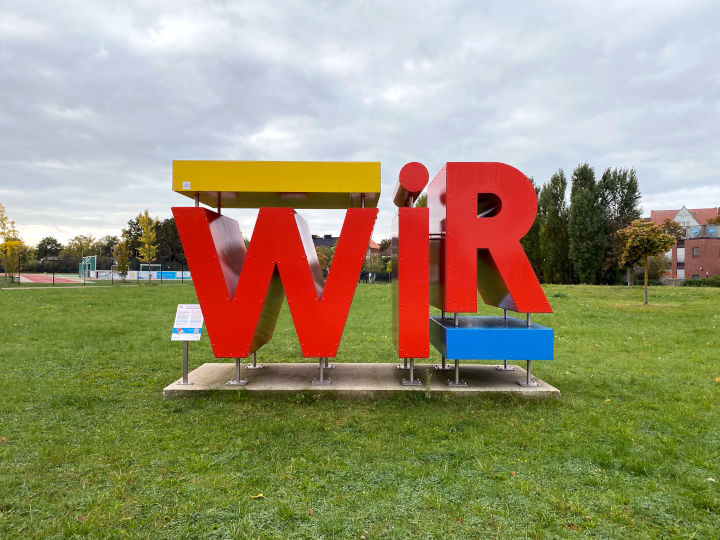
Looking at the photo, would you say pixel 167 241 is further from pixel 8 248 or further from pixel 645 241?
pixel 645 241

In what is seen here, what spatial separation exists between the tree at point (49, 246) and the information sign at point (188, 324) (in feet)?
341

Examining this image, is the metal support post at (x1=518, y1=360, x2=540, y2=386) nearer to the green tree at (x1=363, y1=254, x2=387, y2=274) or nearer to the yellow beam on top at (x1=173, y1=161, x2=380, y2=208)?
the yellow beam on top at (x1=173, y1=161, x2=380, y2=208)

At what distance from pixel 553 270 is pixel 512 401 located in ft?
132

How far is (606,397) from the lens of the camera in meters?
6.61

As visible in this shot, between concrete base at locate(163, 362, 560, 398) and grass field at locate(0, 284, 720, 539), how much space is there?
21 centimetres

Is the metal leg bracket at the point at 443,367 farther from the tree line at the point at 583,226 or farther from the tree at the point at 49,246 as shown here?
the tree at the point at 49,246

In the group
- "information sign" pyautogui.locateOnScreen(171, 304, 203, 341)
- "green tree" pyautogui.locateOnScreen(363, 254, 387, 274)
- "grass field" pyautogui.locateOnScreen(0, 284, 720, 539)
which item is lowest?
"grass field" pyautogui.locateOnScreen(0, 284, 720, 539)

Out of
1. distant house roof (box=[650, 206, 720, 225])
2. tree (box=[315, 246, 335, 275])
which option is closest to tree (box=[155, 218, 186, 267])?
tree (box=[315, 246, 335, 275])

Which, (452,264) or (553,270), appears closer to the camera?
(452,264)

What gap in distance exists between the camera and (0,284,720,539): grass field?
3.40 meters

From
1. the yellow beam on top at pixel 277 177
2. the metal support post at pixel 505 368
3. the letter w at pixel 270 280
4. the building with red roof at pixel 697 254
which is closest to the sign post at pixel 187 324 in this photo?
the letter w at pixel 270 280

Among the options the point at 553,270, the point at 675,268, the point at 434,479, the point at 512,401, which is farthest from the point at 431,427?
the point at 675,268

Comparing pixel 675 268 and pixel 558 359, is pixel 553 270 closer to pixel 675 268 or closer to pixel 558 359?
pixel 675 268

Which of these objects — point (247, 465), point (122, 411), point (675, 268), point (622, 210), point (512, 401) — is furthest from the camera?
point (675, 268)
